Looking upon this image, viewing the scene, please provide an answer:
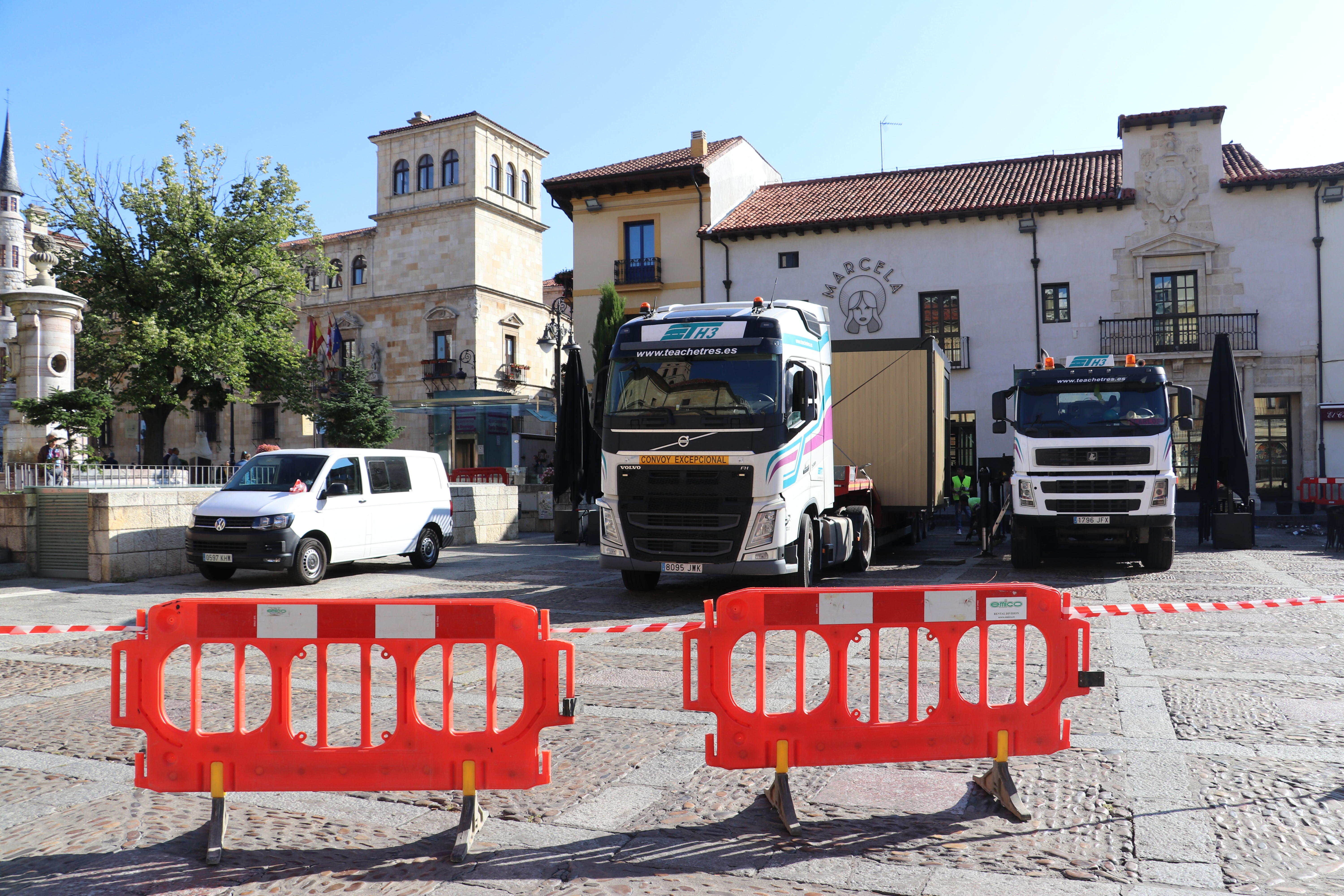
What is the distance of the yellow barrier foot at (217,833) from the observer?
12.2 feet

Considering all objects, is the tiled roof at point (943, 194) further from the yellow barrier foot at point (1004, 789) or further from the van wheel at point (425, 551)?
the yellow barrier foot at point (1004, 789)

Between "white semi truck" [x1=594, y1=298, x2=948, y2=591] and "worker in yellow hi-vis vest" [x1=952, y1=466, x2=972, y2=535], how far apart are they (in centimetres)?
843

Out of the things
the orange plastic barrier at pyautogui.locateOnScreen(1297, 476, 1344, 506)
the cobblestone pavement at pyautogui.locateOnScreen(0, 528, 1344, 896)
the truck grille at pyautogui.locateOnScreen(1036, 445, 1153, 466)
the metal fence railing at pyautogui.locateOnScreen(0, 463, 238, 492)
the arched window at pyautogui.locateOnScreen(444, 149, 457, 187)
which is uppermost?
the arched window at pyautogui.locateOnScreen(444, 149, 457, 187)

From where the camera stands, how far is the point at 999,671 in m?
6.85

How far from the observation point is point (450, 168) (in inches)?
1945

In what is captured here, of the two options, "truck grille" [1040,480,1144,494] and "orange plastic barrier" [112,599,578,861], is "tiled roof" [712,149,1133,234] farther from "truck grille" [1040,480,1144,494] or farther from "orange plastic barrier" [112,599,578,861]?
"orange plastic barrier" [112,599,578,861]

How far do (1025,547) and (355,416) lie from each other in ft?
100

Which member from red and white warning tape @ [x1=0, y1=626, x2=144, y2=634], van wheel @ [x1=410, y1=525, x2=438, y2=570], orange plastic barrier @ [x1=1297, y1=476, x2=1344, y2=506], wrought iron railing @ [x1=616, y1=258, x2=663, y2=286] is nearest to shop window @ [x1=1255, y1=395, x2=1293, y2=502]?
orange plastic barrier @ [x1=1297, y1=476, x2=1344, y2=506]

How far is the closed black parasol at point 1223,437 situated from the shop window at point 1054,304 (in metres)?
10.7

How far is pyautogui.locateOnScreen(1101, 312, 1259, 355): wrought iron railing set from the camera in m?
27.2

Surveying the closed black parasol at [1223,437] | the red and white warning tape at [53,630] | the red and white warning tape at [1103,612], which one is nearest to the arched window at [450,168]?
the closed black parasol at [1223,437]

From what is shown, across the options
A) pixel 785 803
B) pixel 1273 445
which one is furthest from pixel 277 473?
pixel 1273 445

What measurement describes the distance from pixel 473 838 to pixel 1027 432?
11349 mm

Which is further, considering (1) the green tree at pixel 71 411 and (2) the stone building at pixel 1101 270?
(2) the stone building at pixel 1101 270
